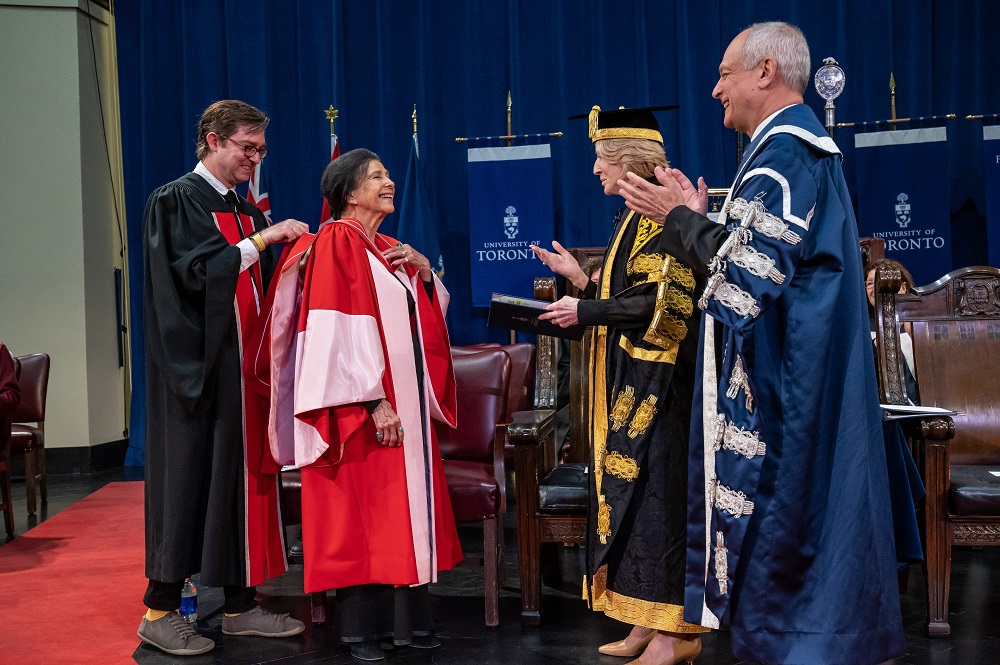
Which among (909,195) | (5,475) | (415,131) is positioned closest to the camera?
(5,475)

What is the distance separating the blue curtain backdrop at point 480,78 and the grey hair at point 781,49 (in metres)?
4.71

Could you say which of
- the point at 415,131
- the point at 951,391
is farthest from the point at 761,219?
the point at 415,131

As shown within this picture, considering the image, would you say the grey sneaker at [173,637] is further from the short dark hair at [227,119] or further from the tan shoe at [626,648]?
the short dark hair at [227,119]

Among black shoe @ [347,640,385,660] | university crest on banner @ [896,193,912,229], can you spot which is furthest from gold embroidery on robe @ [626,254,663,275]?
university crest on banner @ [896,193,912,229]

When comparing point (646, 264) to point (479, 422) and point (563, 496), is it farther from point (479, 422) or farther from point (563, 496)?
point (479, 422)

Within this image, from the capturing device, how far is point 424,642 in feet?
10.3

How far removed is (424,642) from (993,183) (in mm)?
5211

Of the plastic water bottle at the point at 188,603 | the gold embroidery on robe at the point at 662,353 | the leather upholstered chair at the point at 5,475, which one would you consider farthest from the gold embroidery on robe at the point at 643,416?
the leather upholstered chair at the point at 5,475

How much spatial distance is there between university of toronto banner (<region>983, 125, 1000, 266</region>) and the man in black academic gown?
504cm

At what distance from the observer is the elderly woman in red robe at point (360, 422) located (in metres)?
2.96

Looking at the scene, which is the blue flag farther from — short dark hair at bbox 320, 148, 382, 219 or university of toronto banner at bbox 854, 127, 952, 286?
short dark hair at bbox 320, 148, 382, 219

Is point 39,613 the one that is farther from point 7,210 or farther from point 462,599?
point 7,210

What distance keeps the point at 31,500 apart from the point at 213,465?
3265mm

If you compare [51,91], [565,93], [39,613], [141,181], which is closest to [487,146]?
[565,93]
